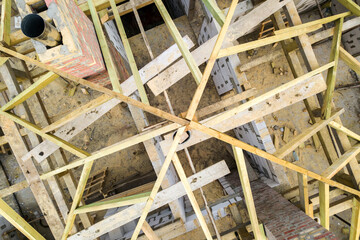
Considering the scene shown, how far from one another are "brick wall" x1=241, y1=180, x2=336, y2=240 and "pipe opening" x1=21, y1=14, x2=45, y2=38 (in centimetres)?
403

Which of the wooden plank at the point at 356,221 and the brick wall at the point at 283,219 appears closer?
the brick wall at the point at 283,219

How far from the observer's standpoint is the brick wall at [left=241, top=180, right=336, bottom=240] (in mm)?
2938

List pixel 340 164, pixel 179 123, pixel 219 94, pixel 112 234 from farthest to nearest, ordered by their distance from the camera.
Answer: pixel 219 94, pixel 112 234, pixel 340 164, pixel 179 123

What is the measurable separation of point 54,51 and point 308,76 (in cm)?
327

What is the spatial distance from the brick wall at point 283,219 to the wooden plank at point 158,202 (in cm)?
123

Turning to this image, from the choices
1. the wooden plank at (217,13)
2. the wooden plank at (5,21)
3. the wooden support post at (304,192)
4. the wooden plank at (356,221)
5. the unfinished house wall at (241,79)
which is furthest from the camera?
the unfinished house wall at (241,79)

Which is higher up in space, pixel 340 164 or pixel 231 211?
pixel 340 164

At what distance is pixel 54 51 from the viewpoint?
278 centimetres

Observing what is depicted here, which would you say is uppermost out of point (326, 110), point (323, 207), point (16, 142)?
point (16, 142)

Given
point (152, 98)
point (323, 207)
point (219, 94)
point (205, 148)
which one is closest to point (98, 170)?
point (152, 98)

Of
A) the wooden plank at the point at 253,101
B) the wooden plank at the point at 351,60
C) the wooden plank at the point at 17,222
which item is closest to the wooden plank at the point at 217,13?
the wooden plank at the point at 253,101

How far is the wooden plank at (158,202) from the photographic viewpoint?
10.0 ft

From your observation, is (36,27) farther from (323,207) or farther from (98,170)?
(98,170)

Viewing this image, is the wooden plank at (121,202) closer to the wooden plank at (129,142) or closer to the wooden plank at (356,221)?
the wooden plank at (129,142)
